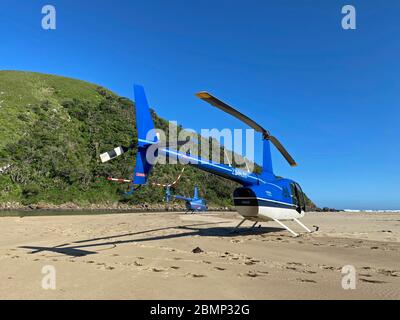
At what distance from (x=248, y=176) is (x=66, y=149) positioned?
94.1 metres

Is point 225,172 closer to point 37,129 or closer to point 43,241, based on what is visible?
point 43,241

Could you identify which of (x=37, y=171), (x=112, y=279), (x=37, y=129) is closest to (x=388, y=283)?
(x=112, y=279)

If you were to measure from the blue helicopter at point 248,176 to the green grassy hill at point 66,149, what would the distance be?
80.3 meters

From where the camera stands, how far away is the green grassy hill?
8969 centimetres

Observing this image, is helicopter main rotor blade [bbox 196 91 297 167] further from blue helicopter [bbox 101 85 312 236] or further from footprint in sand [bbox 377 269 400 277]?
footprint in sand [bbox 377 269 400 277]

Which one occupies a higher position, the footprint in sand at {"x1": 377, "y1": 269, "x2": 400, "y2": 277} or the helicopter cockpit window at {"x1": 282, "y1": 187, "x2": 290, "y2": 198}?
the helicopter cockpit window at {"x1": 282, "y1": 187, "x2": 290, "y2": 198}

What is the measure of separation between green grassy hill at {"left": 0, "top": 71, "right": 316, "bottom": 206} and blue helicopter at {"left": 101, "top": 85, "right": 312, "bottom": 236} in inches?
3163

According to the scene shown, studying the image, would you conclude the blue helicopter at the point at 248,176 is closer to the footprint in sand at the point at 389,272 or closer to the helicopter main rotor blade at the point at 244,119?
the helicopter main rotor blade at the point at 244,119

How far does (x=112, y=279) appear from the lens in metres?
7.57

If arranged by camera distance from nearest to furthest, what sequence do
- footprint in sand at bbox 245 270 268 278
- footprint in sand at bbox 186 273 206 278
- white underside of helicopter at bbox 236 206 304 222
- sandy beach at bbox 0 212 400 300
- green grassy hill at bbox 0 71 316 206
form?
sandy beach at bbox 0 212 400 300 < footprint in sand at bbox 186 273 206 278 < footprint in sand at bbox 245 270 268 278 < white underside of helicopter at bbox 236 206 304 222 < green grassy hill at bbox 0 71 316 206

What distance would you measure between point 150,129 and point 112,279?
6.52 meters

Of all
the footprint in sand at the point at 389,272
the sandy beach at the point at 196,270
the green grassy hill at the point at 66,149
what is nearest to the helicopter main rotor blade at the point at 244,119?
the sandy beach at the point at 196,270

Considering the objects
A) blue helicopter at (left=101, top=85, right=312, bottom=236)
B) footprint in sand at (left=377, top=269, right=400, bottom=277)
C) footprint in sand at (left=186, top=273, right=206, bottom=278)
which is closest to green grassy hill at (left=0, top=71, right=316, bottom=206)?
blue helicopter at (left=101, top=85, right=312, bottom=236)

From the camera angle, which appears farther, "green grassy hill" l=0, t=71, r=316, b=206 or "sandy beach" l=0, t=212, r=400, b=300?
"green grassy hill" l=0, t=71, r=316, b=206
